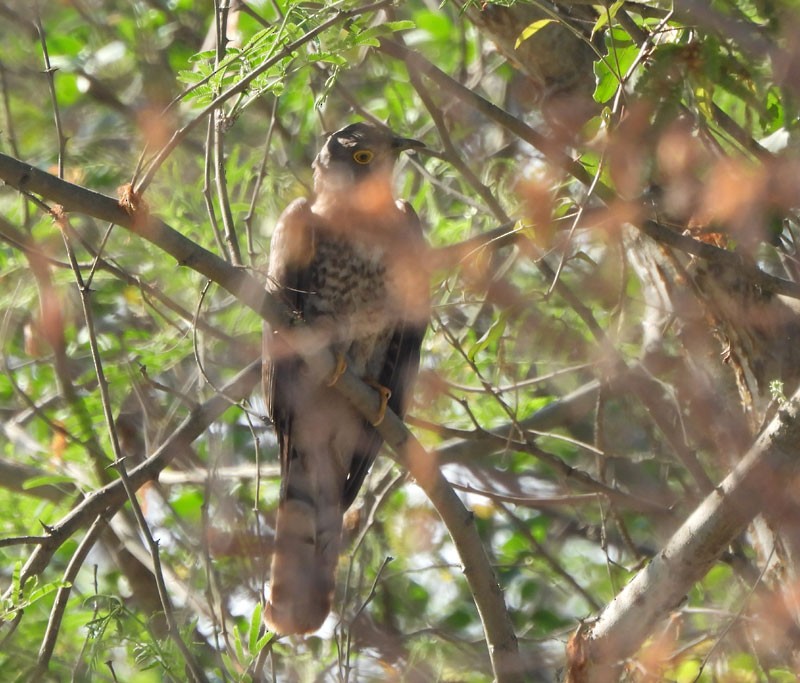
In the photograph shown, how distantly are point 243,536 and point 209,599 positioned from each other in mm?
439

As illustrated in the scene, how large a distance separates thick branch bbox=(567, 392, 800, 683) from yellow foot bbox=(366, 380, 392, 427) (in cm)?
102

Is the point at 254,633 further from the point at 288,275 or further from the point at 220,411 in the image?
the point at 288,275

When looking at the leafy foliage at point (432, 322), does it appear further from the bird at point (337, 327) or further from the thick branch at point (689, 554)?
the thick branch at point (689, 554)

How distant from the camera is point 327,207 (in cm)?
491

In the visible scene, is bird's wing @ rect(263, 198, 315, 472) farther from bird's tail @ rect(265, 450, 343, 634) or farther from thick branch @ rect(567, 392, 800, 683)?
thick branch @ rect(567, 392, 800, 683)

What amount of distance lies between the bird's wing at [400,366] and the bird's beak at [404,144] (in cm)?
25

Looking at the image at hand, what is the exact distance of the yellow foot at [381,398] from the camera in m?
3.88

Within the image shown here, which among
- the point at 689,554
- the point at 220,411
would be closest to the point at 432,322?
the point at 220,411

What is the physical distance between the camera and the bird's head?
16.0ft

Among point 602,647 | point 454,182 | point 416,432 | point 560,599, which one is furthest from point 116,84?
point 602,647

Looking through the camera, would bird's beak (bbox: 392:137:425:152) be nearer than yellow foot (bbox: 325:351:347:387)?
No

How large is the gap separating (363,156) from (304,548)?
176 cm

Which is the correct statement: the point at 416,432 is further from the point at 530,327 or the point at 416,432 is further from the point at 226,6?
the point at 226,6

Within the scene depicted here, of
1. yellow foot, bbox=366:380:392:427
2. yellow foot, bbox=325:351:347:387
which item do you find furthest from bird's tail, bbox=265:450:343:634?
yellow foot, bbox=325:351:347:387
